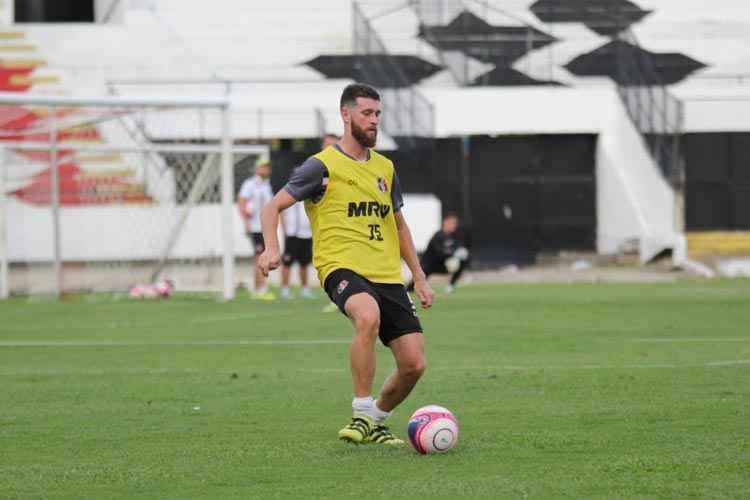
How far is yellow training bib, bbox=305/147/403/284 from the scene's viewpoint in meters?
8.10

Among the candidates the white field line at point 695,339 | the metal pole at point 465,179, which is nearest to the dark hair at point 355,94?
the white field line at point 695,339

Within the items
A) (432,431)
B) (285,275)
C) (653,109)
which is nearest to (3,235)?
(285,275)

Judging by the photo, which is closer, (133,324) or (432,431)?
(432,431)

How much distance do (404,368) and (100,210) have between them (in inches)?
760

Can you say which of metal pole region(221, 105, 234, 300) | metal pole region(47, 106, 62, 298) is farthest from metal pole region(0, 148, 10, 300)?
metal pole region(221, 105, 234, 300)

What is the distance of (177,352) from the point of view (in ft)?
46.3

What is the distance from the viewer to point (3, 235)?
80.4ft

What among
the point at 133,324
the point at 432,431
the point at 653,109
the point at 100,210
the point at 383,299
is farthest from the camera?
the point at 653,109

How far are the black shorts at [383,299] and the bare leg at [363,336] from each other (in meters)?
0.07

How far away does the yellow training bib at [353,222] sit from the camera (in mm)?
8102

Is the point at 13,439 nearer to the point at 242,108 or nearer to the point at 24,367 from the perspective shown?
the point at 24,367

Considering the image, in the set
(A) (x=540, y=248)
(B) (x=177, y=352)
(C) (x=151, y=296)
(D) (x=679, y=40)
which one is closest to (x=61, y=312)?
(C) (x=151, y=296)

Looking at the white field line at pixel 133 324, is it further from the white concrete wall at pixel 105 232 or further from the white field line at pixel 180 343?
the white concrete wall at pixel 105 232

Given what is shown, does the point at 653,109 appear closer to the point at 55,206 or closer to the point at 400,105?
the point at 400,105
